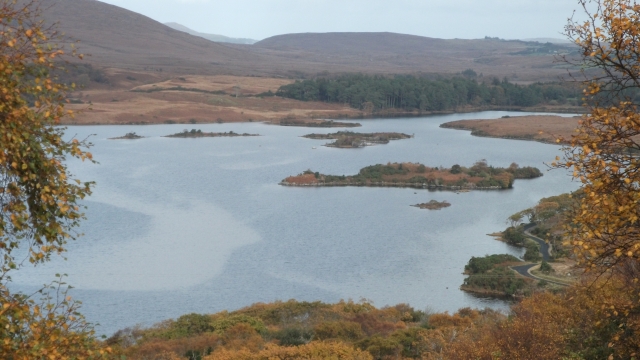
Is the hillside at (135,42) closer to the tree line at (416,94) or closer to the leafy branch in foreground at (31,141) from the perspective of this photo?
the tree line at (416,94)

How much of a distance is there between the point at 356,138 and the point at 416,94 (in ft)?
112

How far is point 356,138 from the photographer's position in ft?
218

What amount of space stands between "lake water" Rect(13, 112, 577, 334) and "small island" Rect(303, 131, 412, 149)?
5.61m

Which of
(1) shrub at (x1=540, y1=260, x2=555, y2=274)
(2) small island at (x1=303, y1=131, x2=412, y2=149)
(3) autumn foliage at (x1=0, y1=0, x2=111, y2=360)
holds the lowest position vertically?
(1) shrub at (x1=540, y1=260, x2=555, y2=274)

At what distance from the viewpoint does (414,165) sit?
50.3 metres

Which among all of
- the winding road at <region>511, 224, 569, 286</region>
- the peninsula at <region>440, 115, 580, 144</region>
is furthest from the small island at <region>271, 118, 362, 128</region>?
the winding road at <region>511, 224, 569, 286</region>

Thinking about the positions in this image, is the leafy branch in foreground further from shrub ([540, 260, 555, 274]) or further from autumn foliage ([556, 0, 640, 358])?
shrub ([540, 260, 555, 274])

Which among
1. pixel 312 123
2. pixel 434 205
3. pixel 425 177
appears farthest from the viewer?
pixel 312 123

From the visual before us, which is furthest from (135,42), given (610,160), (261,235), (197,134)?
(610,160)

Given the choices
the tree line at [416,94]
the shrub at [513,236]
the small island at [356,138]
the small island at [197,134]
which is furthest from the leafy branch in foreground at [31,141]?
the tree line at [416,94]

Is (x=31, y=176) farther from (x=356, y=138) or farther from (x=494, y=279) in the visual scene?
(x=356, y=138)

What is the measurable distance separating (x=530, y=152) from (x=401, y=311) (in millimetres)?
44123

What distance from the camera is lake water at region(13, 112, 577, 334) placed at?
25.3m

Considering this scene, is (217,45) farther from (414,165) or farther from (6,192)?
(6,192)
